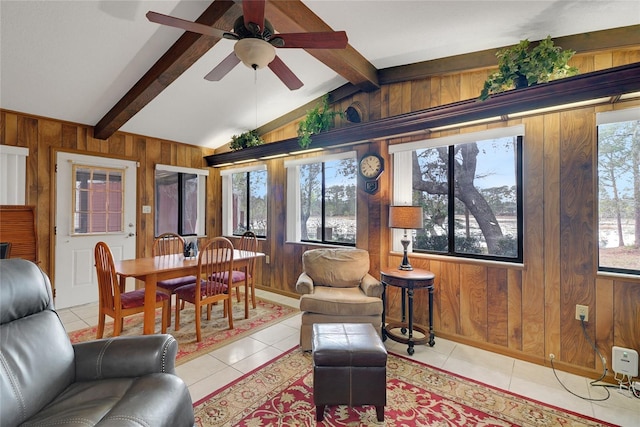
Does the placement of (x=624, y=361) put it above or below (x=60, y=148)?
below

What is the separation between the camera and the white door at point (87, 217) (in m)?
3.65

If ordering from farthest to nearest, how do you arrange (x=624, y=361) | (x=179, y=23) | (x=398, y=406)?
(x=624, y=361), (x=398, y=406), (x=179, y=23)

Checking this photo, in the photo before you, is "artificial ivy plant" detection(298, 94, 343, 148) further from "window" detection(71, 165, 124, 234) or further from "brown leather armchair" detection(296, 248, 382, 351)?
"window" detection(71, 165, 124, 234)

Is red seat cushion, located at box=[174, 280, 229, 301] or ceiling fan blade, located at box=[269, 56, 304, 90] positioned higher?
ceiling fan blade, located at box=[269, 56, 304, 90]

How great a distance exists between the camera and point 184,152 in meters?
4.81

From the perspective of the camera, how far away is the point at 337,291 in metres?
2.86

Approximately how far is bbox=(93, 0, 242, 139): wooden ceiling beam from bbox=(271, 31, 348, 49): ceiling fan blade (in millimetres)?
598

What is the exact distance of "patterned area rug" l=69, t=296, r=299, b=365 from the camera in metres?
2.68

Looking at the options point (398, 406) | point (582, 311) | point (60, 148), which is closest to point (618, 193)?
point (582, 311)

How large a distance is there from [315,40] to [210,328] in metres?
2.90

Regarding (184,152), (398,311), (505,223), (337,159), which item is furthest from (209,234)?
(505,223)

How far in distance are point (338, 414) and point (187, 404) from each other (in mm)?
967

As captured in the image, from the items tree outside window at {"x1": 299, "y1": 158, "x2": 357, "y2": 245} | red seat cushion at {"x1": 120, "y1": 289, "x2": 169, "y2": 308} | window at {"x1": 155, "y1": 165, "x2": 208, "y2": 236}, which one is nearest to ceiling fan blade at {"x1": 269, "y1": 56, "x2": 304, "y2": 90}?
tree outside window at {"x1": 299, "y1": 158, "x2": 357, "y2": 245}

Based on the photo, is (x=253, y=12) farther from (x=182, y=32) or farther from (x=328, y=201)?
(x=328, y=201)
